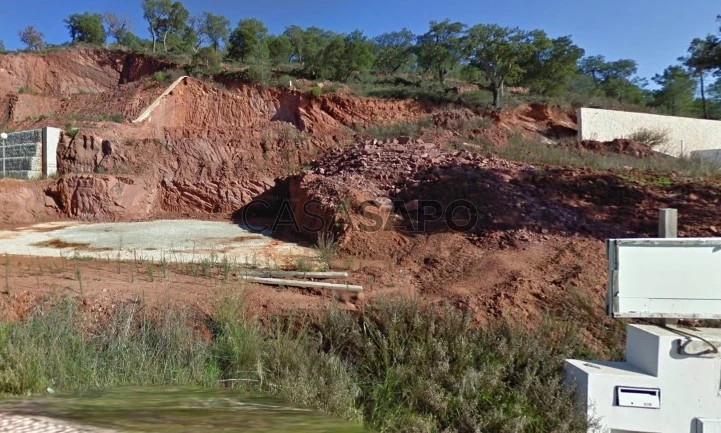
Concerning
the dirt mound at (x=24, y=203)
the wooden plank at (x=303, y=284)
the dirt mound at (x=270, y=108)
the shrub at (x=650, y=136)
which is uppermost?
the dirt mound at (x=270, y=108)

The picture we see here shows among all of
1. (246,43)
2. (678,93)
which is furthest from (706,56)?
(678,93)

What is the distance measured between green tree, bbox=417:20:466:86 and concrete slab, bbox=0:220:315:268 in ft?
64.9

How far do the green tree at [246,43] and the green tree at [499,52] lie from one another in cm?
1403

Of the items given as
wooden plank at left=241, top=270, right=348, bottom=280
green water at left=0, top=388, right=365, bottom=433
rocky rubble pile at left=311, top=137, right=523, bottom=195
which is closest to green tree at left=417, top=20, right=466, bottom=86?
rocky rubble pile at left=311, top=137, right=523, bottom=195

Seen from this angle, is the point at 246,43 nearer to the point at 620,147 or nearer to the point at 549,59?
the point at 549,59

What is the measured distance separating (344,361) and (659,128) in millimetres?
24916

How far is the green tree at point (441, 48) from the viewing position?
28.7 m

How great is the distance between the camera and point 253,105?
80.8 feet

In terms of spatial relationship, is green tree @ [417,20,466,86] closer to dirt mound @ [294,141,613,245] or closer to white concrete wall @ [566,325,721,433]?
dirt mound @ [294,141,613,245]

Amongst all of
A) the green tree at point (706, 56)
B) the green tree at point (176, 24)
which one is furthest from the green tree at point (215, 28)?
the green tree at point (706, 56)

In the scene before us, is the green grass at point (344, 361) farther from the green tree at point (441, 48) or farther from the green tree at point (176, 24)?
the green tree at point (176, 24)

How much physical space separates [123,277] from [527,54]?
79.0 feet

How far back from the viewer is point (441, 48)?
28906 mm

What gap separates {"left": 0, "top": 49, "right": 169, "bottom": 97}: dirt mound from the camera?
28.1 metres
